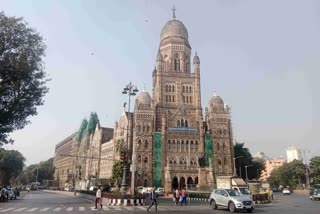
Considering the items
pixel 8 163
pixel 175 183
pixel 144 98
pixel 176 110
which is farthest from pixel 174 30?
pixel 8 163

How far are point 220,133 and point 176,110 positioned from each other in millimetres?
11173

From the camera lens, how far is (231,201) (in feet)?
63.5

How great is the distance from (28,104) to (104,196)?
447 inches

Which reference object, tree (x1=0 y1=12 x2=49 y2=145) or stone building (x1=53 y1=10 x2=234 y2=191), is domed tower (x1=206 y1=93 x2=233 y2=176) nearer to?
stone building (x1=53 y1=10 x2=234 y2=191)

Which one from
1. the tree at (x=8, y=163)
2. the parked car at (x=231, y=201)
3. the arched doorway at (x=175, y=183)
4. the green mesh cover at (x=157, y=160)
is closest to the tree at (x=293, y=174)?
the arched doorway at (x=175, y=183)

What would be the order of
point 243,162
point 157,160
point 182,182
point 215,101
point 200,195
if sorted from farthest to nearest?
point 243,162
point 215,101
point 157,160
point 182,182
point 200,195

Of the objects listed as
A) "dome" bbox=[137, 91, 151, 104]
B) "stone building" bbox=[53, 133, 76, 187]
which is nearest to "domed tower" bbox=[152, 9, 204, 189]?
"dome" bbox=[137, 91, 151, 104]

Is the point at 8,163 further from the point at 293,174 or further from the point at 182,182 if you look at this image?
the point at 293,174

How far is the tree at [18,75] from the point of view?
1008 inches

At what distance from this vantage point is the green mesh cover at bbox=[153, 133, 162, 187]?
2387 inches

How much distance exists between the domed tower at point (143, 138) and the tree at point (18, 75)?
31.6m

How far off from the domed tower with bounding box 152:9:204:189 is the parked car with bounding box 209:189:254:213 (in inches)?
1515

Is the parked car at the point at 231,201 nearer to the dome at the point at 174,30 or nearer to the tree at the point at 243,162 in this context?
the tree at the point at 243,162

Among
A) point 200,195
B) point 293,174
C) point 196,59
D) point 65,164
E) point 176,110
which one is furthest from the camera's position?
point 65,164
